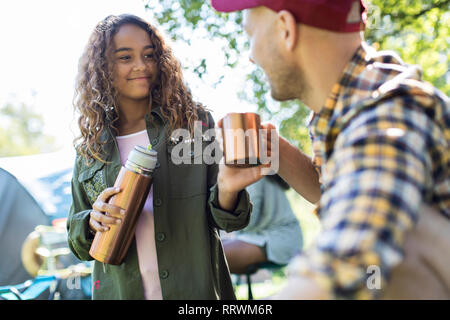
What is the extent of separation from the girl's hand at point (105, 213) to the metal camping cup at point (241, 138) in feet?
1.75

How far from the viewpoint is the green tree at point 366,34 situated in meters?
6.08

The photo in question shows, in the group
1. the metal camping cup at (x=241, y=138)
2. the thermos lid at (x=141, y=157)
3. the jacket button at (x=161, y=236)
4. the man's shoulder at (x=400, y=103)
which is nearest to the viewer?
the man's shoulder at (x=400, y=103)

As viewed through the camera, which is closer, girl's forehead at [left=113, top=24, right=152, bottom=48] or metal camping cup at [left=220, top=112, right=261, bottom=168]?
metal camping cup at [left=220, top=112, right=261, bottom=168]

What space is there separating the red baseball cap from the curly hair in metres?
1.08

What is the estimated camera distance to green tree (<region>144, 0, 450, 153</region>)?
6.08m

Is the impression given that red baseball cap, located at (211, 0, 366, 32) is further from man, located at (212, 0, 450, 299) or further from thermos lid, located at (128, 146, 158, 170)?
thermos lid, located at (128, 146, 158, 170)

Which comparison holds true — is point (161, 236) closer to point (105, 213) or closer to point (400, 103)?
point (105, 213)

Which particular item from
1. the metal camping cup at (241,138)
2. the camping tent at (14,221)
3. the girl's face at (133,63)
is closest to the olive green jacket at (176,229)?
the girl's face at (133,63)

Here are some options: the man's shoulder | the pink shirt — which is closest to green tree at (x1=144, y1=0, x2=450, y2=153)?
the pink shirt

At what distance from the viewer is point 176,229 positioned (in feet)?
7.55

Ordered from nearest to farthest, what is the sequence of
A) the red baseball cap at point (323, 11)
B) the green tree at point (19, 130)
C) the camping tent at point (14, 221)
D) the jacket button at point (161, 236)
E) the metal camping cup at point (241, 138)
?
the red baseball cap at point (323, 11), the metal camping cup at point (241, 138), the jacket button at point (161, 236), the camping tent at point (14, 221), the green tree at point (19, 130)

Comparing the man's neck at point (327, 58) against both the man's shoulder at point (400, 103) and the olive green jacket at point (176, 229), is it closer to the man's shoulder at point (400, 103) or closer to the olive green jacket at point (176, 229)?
the man's shoulder at point (400, 103)

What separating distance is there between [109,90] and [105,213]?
0.76 meters

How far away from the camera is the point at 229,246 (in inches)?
189
